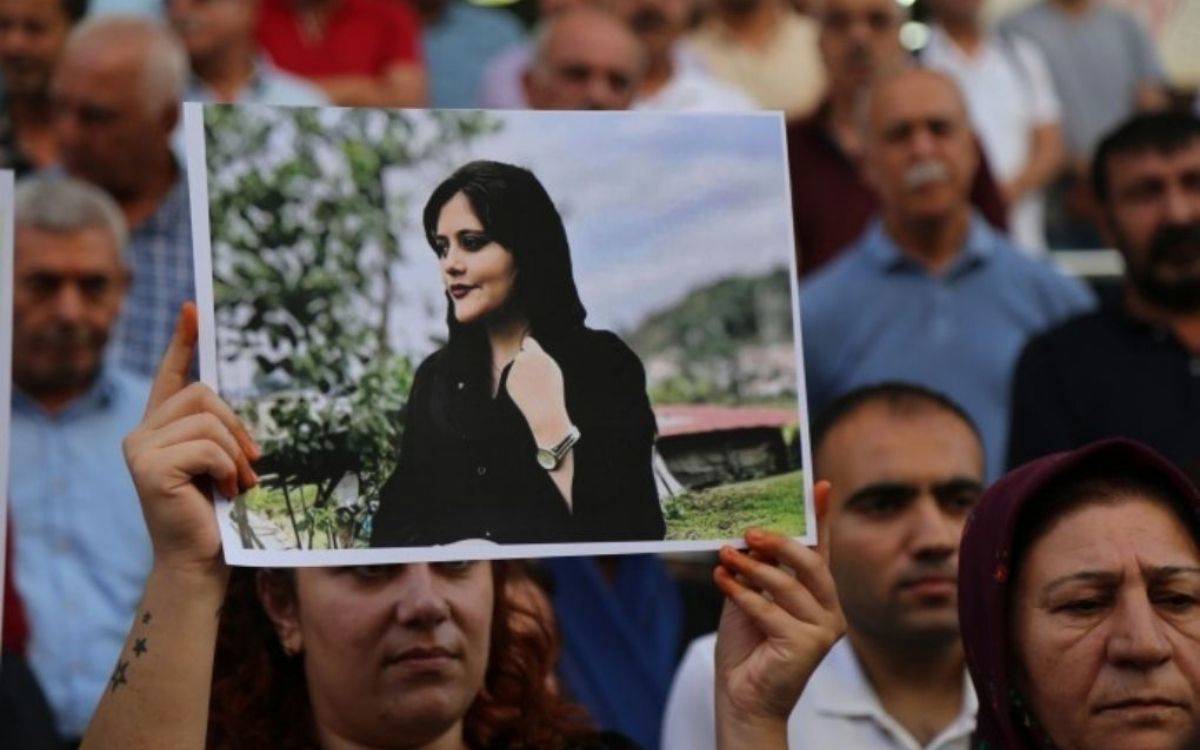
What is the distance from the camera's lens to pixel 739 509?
3.31 meters

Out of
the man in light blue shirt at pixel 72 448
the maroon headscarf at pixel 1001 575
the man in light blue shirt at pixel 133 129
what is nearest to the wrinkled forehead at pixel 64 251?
the man in light blue shirt at pixel 72 448

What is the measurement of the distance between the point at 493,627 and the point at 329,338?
819 millimetres

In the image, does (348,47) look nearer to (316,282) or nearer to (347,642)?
(347,642)

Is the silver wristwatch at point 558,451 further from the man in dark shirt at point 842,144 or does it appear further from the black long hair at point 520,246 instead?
the man in dark shirt at point 842,144

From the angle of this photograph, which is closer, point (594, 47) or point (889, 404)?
point (889, 404)

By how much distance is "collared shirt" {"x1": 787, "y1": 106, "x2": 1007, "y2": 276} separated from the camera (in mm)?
7066

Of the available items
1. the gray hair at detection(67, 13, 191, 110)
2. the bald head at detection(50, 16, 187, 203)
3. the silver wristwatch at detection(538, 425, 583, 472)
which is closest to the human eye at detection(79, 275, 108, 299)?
the bald head at detection(50, 16, 187, 203)

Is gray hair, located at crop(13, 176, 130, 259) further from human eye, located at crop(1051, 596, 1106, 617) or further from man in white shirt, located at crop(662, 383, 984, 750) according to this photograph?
human eye, located at crop(1051, 596, 1106, 617)

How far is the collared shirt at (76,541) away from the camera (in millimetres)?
5477

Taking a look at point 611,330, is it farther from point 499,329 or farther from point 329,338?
point 329,338

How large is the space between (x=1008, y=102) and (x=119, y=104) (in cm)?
328

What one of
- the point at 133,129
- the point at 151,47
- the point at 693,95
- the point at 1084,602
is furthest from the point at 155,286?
the point at 1084,602

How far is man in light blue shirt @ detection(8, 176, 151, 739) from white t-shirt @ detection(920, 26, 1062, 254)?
339cm

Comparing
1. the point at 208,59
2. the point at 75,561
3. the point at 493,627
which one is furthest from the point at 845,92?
the point at 493,627
